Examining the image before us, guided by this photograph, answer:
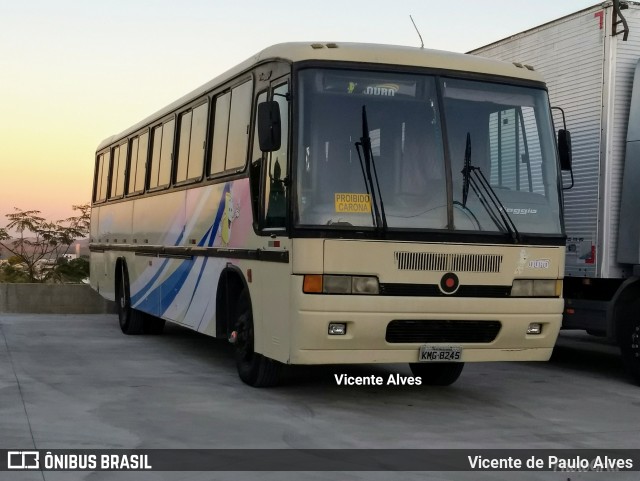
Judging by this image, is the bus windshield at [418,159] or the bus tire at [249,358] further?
the bus tire at [249,358]

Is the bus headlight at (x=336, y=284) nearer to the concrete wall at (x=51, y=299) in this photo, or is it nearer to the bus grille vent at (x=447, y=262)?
the bus grille vent at (x=447, y=262)

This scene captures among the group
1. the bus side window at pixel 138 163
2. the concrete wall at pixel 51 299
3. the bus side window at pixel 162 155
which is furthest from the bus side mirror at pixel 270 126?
the concrete wall at pixel 51 299

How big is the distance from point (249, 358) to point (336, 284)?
1.96m

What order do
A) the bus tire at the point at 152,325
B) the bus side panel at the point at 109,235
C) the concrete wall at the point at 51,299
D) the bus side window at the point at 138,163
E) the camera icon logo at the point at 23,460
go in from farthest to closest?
the concrete wall at the point at 51,299 → the bus side panel at the point at 109,235 → the bus tire at the point at 152,325 → the bus side window at the point at 138,163 → the camera icon logo at the point at 23,460

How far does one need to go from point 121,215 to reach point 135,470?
1051 centimetres

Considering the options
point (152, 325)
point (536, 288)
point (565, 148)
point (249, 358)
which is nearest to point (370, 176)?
point (536, 288)

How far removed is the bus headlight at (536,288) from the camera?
9.11m

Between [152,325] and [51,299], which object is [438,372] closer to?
[152,325]

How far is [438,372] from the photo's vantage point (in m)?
10.7

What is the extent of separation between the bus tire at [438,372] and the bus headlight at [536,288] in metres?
1.53

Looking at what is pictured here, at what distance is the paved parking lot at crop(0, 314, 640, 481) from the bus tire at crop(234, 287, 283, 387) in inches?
4.6

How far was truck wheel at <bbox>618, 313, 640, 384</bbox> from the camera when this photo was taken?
1088 cm

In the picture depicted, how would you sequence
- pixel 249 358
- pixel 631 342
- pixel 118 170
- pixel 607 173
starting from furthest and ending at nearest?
pixel 118 170, pixel 607 173, pixel 631 342, pixel 249 358
